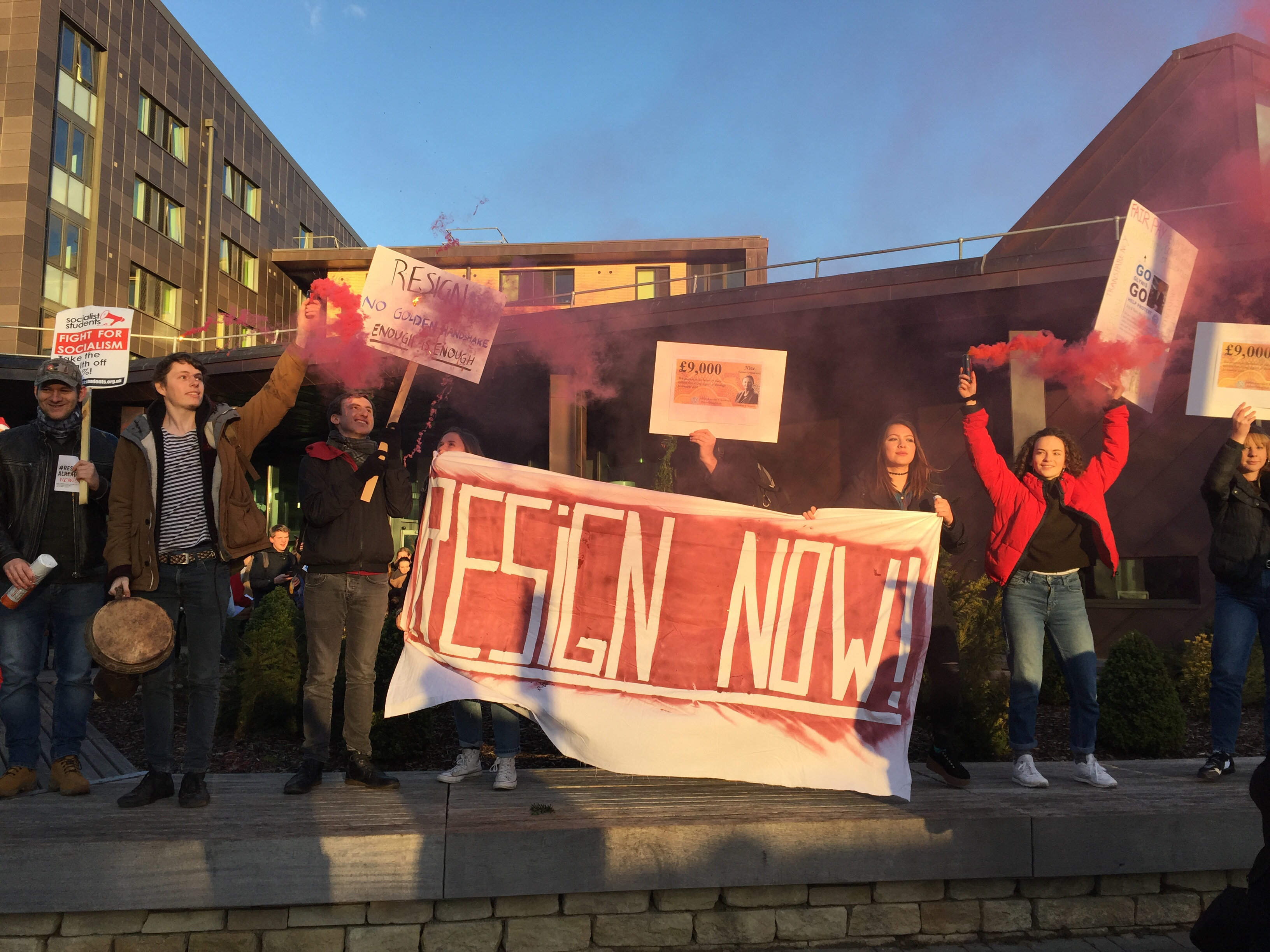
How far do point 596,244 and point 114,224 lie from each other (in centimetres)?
1501

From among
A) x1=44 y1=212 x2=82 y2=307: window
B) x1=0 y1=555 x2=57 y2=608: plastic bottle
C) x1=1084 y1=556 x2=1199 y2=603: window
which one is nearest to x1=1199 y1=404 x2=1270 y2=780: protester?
x1=0 y1=555 x2=57 y2=608: plastic bottle

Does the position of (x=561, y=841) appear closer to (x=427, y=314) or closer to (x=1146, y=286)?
(x=427, y=314)

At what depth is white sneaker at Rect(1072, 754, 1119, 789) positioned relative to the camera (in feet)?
13.3

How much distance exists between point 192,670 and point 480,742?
1.37 m

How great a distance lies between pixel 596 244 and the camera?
99.3ft

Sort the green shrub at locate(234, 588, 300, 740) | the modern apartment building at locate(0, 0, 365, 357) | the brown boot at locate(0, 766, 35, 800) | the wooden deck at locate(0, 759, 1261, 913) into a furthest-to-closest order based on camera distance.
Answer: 1. the modern apartment building at locate(0, 0, 365, 357)
2. the green shrub at locate(234, 588, 300, 740)
3. the brown boot at locate(0, 766, 35, 800)
4. the wooden deck at locate(0, 759, 1261, 913)

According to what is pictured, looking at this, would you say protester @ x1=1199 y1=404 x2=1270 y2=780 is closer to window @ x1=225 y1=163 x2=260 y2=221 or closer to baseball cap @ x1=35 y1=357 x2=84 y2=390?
baseball cap @ x1=35 y1=357 x2=84 y2=390

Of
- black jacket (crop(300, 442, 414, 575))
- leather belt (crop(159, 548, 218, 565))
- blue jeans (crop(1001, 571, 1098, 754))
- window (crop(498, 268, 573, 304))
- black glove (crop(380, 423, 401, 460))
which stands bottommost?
blue jeans (crop(1001, 571, 1098, 754))

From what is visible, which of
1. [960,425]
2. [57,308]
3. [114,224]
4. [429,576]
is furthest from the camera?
[114,224]

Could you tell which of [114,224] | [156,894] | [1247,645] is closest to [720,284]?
[114,224]

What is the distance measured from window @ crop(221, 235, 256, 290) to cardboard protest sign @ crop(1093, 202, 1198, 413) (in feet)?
106

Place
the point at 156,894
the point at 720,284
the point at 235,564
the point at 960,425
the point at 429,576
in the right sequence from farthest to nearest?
the point at 720,284
the point at 960,425
the point at 429,576
the point at 235,564
the point at 156,894

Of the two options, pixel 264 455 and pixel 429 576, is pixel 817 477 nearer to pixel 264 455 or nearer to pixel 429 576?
pixel 429 576

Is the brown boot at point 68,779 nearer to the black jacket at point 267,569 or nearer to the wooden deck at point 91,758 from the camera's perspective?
the wooden deck at point 91,758
